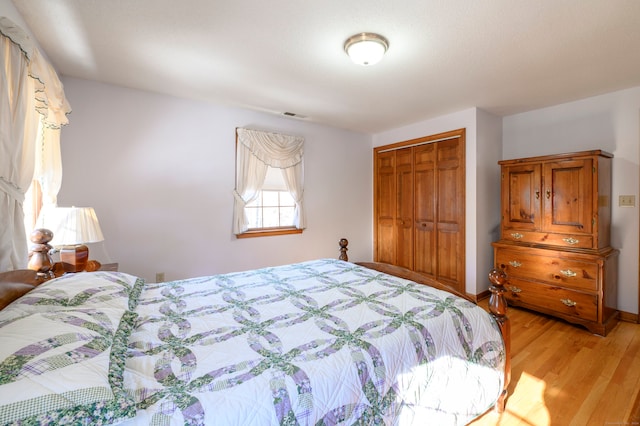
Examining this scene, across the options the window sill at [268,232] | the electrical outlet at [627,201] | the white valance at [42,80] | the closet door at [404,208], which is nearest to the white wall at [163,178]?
the window sill at [268,232]

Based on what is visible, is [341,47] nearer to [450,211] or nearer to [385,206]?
[450,211]

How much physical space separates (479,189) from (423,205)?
79cm

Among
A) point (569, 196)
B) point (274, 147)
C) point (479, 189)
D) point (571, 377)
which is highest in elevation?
point (274, 147)

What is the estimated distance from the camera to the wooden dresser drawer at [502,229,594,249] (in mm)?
2814

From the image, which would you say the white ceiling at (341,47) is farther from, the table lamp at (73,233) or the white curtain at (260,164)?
the table lamp at (73,233)

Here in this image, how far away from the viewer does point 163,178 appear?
3.17 meters

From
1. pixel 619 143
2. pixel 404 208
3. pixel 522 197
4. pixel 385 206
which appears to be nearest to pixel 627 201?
pixel 619 143

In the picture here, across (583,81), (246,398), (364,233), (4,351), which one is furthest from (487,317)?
(364,233)

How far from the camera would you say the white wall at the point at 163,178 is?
2809mm

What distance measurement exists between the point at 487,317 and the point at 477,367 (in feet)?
0.98

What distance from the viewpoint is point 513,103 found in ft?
11.1

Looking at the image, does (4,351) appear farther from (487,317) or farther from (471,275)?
(471,275)

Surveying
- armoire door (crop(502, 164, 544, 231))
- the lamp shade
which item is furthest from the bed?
armoire door (crop(502, 164, 544, 231))

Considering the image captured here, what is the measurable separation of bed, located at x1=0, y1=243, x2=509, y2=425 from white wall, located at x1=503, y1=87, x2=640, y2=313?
2.45m
